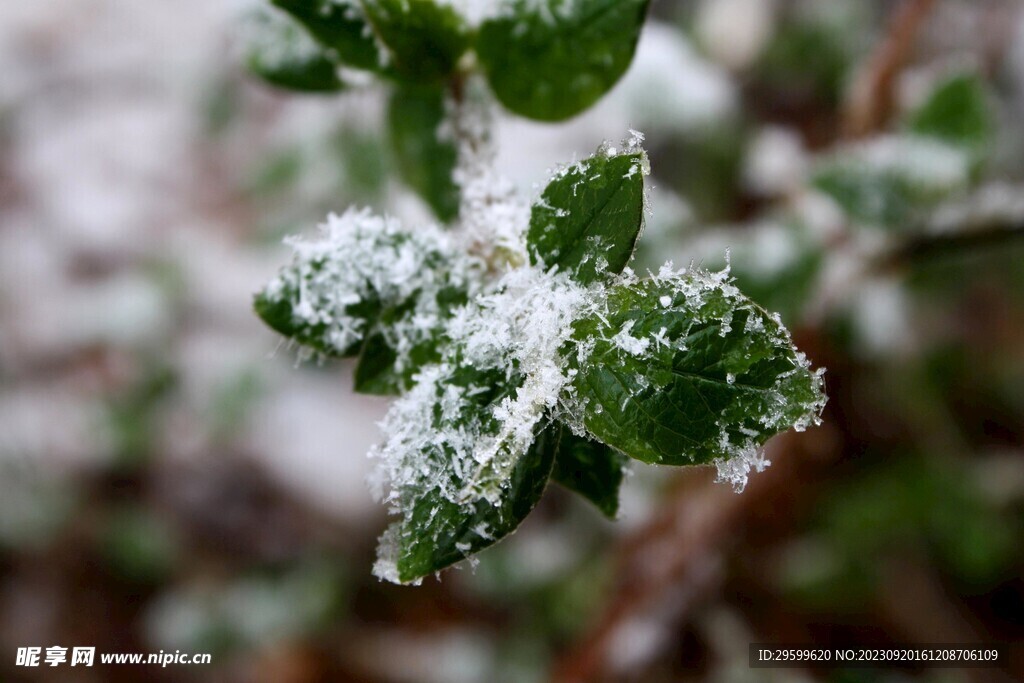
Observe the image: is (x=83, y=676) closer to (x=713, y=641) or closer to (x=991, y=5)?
(x=713, y=641)

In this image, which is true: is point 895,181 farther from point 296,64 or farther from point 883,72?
point 296,64

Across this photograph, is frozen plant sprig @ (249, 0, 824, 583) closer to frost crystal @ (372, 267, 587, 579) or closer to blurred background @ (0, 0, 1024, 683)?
frost crystal @ (372, 267, 587, 579)

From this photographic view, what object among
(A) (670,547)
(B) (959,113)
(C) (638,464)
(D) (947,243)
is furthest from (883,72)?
(A) (670,547)

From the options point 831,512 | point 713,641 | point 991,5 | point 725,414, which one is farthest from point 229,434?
point 991,5

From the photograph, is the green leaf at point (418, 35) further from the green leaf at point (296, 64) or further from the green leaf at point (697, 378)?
the green leaf at point (697, 378)

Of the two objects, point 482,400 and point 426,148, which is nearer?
point 482,400

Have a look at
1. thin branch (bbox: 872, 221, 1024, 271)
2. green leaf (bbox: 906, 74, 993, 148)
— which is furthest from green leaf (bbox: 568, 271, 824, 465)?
green leaf (bbox: 906, 74, 993, 148)

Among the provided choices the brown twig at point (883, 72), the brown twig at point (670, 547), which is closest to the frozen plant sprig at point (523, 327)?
the brown twig at point (883, 72)
